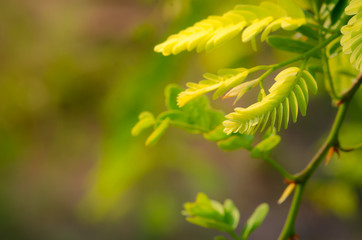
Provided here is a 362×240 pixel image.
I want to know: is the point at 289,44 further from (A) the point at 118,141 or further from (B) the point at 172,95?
(A) the point at 118,141

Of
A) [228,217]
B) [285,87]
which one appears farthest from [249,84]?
[228,217]

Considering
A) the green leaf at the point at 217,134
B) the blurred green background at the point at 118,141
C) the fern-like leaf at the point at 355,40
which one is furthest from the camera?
the blurred green background at the point at 118,141

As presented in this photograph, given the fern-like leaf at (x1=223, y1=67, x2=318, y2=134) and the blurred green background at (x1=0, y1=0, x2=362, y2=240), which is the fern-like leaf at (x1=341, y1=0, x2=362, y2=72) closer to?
the fern-like leaf at (x1=223, y1=67, x2=318, y2=134)

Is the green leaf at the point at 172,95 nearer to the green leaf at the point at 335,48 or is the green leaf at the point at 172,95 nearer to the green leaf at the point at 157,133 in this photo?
the green leaf at the point at 157,133

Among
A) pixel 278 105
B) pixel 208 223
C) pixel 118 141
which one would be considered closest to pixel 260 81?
pixel 278 105

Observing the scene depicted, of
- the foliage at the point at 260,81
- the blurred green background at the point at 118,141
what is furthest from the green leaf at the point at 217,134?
the blurred green background at the point at 118,141

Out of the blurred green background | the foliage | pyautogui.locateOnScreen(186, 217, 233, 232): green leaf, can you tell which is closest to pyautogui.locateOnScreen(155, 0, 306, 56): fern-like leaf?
the foliage
